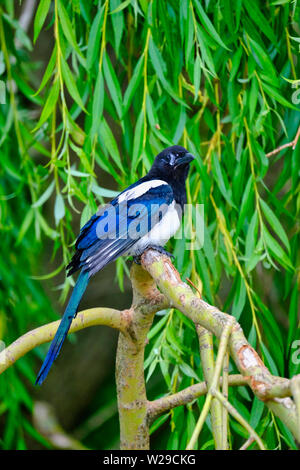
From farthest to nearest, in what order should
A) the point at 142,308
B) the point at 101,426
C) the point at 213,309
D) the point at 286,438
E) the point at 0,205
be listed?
the point at 101,426
the point at 0,205
the point at 286,438
the point at 142,308
the point at 213,309

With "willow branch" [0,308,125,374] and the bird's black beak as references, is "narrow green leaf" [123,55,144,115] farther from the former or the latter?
"willow branch" [0,308,125,374]

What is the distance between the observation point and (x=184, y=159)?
7.03ft

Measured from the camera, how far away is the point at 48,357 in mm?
1683

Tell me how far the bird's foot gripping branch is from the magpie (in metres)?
0.12

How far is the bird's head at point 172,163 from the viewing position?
2133mm

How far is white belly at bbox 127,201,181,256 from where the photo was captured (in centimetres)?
207

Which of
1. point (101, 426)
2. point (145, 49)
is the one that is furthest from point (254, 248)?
point (101, 426)

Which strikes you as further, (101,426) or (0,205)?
(101,426)

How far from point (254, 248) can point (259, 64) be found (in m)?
0.56

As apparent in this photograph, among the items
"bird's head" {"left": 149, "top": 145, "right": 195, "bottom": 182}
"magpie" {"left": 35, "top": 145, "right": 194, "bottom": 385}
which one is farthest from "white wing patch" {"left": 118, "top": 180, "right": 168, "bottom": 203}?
"bird's head" {"left": 149, "top": 145, "right": 195, "bottom": 182}

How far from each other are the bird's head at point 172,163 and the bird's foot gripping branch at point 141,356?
0.39m

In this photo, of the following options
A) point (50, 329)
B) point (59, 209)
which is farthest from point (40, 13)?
point (50, 329)

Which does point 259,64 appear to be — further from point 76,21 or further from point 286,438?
point 286,438

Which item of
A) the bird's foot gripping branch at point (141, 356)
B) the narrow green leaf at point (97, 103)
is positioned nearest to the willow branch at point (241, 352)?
the bird's foot gripping branch at point (141, 356)
